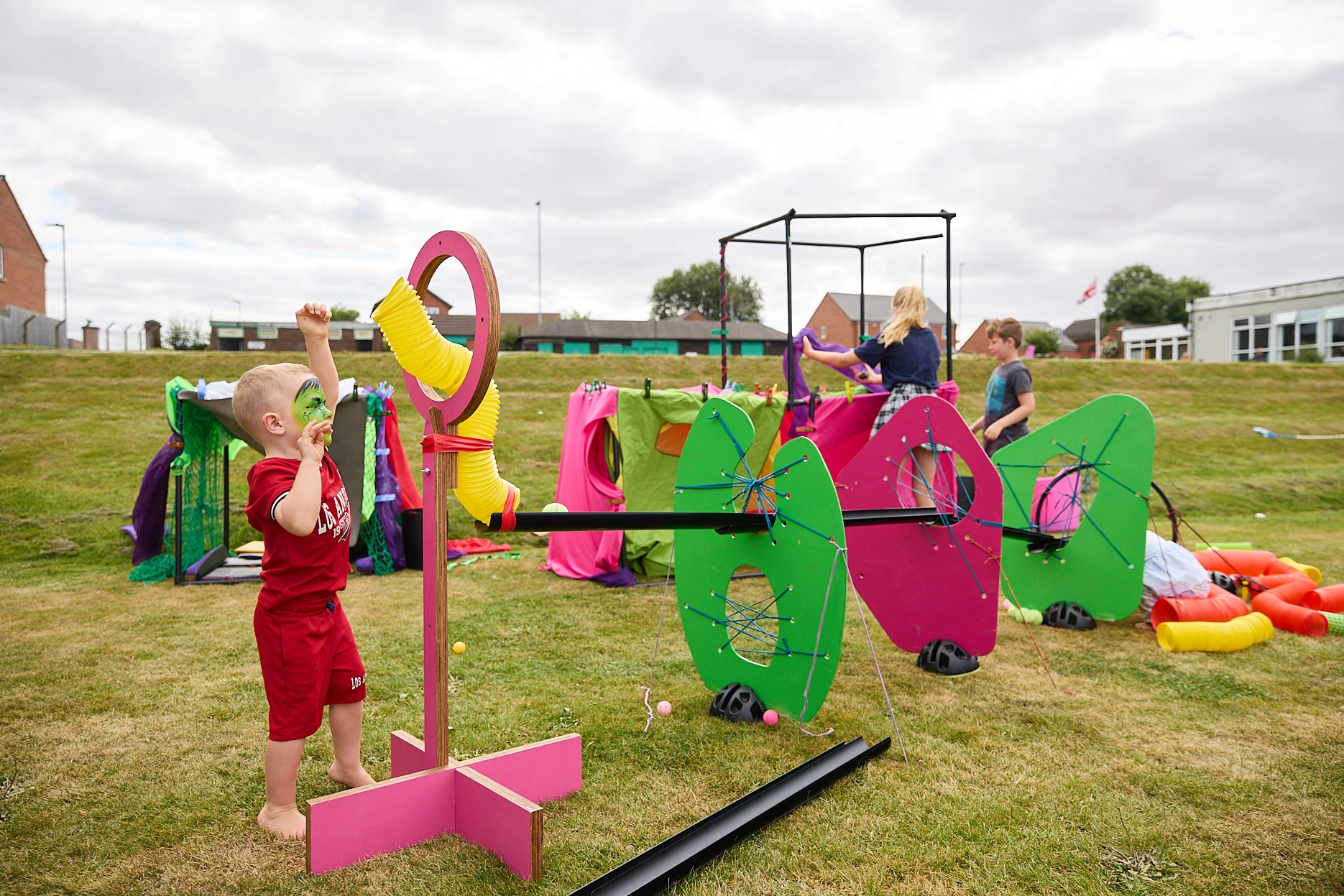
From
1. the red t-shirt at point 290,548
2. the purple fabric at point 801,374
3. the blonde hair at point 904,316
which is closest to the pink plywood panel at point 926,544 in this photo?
the blonde hair at point 904,316

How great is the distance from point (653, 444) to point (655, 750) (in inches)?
155

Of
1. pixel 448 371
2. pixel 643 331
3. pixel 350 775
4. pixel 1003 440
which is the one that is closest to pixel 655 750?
pixel 350 775

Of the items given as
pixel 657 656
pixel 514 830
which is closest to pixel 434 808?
pixel 514 830

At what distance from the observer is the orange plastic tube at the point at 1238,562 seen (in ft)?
19.9

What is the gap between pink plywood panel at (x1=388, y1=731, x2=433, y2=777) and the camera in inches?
105

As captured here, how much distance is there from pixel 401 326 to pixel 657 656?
273cm

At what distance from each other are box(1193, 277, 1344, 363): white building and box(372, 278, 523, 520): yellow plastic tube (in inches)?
1510

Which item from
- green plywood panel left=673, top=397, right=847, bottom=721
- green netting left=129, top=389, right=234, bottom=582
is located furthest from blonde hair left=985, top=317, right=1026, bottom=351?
green netting left=129, top=389, right=234, bottom=582

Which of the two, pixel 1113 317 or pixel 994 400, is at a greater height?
pixel 1113 317

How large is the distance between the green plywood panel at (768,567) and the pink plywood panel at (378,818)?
147 cm

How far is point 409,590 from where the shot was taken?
634cm

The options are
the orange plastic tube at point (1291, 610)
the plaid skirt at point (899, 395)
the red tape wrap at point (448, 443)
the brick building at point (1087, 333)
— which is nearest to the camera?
the red tape wrap at point (448, 443)

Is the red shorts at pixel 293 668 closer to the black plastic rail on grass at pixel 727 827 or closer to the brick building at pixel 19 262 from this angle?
the black plastic rail on grass at pixel 727 827

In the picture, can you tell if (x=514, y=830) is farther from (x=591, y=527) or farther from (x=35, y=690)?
(x=35, y=690)
